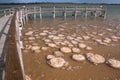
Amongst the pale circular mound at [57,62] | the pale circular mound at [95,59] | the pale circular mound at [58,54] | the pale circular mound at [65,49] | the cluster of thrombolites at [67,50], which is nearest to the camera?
the pale circular mound at [57,62]

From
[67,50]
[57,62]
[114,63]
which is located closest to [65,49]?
[67,50]

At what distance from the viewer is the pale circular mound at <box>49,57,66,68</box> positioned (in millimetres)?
9526

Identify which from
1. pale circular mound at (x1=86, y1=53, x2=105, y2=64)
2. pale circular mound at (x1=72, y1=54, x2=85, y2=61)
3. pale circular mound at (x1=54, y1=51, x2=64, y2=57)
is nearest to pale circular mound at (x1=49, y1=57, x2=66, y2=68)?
pale circular mound at (x1=54, y1=51, x2=64, y2=57)

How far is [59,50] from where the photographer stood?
12188 mm

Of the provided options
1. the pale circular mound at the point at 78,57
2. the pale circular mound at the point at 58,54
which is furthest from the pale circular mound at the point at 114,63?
the pale circular mound at the point at 58,54

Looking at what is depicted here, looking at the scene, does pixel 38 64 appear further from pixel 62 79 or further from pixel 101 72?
pixel 101 72

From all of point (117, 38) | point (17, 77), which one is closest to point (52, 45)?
point (117, 38)

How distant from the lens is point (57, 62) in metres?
9.84

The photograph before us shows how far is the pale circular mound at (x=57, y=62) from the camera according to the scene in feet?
31.3

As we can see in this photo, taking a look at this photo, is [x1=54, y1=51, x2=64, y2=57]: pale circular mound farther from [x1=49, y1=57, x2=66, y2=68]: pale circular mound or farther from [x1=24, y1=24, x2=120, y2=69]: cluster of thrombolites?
[x1=49, y1=57, x2=66, y2=68]: pale circular mound

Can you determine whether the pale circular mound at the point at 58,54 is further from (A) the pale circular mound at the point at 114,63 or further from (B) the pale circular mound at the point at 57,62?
(A) the pale circular mound at the point at 114,63

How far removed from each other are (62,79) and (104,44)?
6.97m

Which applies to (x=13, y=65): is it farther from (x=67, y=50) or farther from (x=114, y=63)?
(x=67, y=50)

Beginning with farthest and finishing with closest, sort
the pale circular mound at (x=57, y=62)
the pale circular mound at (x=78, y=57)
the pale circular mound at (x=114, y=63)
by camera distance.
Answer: the pale circular mound at (x=78, y=57)
the pale circular mound at (x=114, y=63)
the pale circular mound at (x=57, y=62)
